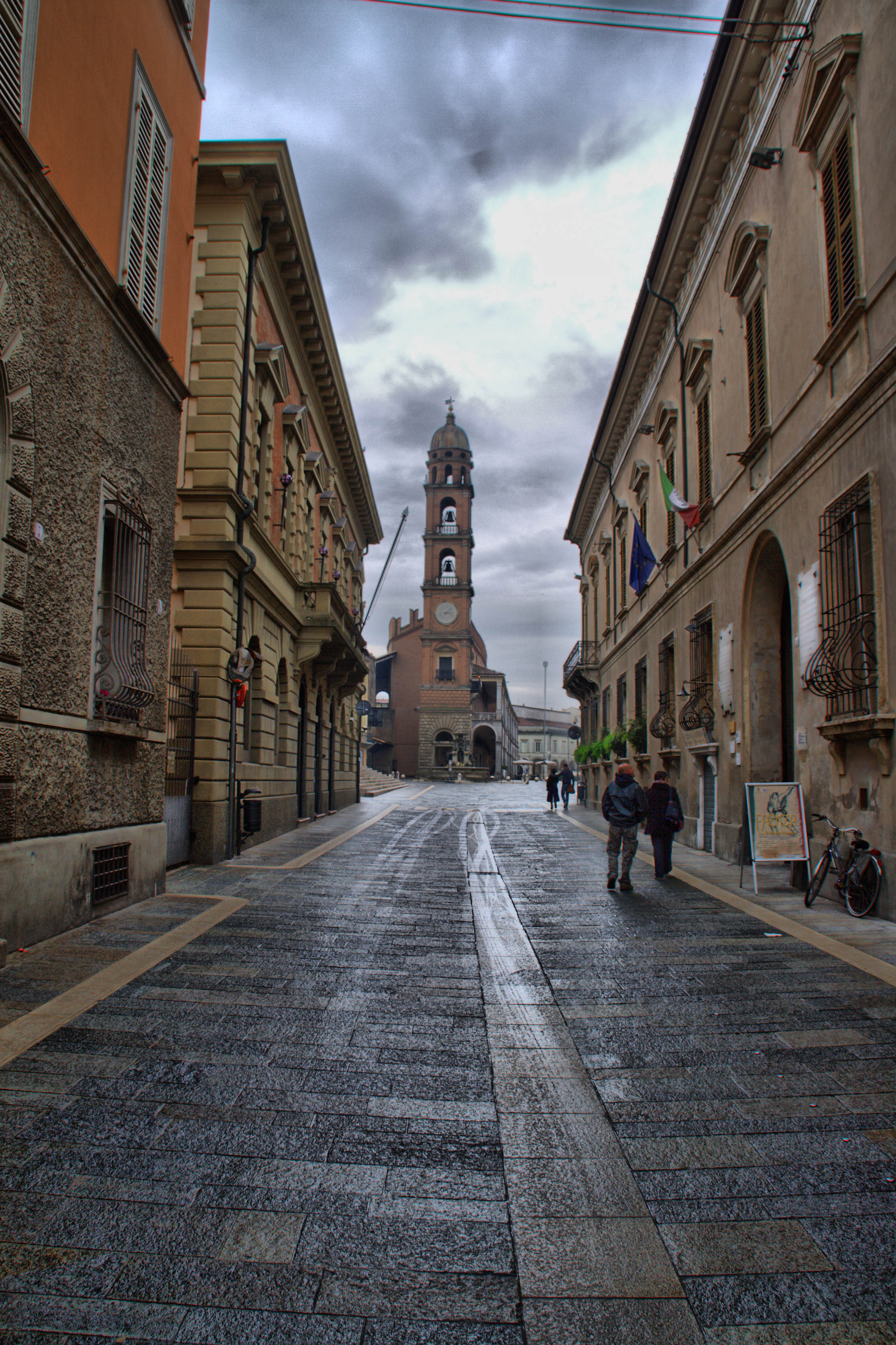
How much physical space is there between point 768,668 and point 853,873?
16.9 feet

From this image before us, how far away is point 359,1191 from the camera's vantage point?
3.32 metres

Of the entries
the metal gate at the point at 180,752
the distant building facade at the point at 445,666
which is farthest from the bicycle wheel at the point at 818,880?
the distant building facade at the point at 445,666

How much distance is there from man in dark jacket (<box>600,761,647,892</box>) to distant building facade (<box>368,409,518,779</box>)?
58409mm

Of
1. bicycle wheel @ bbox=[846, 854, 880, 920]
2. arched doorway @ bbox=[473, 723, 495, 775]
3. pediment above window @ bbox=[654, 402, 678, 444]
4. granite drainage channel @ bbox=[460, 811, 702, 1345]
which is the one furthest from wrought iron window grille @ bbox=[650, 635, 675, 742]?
arched doorway @ bbox=[473, 723, 495, 775]

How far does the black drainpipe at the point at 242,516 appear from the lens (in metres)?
13.7

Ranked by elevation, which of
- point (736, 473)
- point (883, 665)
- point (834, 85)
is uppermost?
point (834, 85)

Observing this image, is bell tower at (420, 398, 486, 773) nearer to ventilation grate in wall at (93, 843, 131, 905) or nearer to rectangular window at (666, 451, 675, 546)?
rectangular window at (666, 451, 675, 546)

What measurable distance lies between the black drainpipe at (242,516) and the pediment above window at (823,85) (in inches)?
339

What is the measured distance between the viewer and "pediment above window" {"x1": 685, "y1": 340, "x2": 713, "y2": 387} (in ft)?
52.6

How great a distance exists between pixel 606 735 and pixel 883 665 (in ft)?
68.5

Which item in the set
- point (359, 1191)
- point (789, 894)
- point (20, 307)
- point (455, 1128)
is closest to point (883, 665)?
point (789, 894)

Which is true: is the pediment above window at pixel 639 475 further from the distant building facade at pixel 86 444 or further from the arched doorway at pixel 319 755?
the distant building facade at pixel 86 444

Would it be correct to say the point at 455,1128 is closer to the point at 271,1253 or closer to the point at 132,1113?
the point at 271,1253

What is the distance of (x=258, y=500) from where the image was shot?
16.5 m
